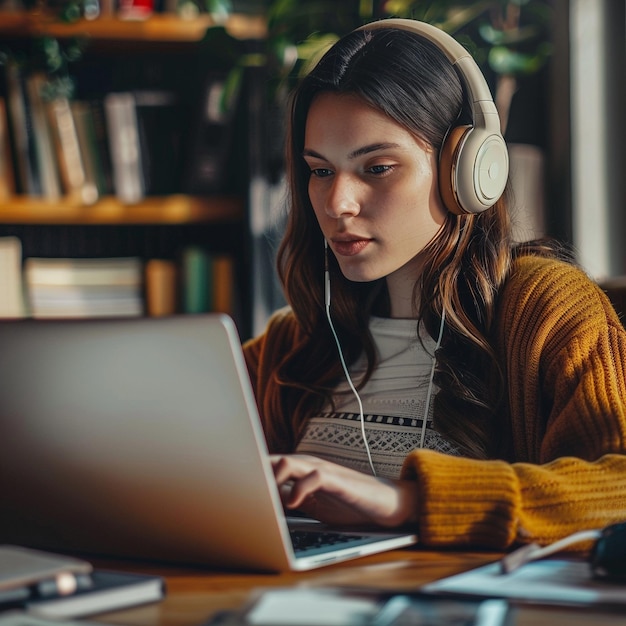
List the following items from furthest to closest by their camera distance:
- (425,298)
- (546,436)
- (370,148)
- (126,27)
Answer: (126,27), (425,298), (370,148), (546,436)

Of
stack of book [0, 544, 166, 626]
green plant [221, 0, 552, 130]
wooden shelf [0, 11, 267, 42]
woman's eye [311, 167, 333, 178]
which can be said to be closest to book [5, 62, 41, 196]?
wooden shelf [0, 11, 267, 42]

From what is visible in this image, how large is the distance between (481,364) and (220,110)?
50.1 inches

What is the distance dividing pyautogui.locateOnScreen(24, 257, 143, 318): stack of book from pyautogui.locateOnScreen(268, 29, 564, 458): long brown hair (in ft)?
3.73

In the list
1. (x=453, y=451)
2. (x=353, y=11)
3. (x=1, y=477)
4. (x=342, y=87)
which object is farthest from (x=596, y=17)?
(x=1, y=477)

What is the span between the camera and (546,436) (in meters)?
1.01

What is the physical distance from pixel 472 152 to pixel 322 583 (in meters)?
0.59

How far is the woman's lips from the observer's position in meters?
1.14

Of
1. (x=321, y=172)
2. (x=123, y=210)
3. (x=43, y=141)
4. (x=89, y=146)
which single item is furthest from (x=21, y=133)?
(x=321, y=172)

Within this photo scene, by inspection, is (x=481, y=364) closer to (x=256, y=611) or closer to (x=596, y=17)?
(x=256, y=611)

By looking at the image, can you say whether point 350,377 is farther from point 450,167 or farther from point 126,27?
point 126,27

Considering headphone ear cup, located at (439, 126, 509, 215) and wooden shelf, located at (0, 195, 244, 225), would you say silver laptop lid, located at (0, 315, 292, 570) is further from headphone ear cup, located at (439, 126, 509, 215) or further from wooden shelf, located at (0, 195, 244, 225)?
wooden shelf, located at (0, 195, 244, 225)

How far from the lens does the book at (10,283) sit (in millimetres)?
2354

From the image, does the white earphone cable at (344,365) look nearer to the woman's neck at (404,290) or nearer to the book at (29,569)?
the woman's neck at (404,290)

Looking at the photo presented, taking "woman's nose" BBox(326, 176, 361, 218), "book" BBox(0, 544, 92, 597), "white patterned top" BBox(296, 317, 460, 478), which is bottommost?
"white patterned top" BBox(296, 317, 460, 478)
